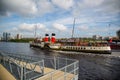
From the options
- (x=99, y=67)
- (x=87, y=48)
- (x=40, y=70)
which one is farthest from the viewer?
(x=87, y=48)

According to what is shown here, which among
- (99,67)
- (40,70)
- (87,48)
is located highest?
(40,70)

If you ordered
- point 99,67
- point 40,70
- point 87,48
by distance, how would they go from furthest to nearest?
1. point 87,48
2. point 99,67
3. point 40,70

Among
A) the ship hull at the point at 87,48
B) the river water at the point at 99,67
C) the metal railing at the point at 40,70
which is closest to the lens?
the metal railing at the point at 40,70

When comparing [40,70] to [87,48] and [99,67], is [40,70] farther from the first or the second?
[87,48]

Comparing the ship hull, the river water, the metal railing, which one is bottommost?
the river water

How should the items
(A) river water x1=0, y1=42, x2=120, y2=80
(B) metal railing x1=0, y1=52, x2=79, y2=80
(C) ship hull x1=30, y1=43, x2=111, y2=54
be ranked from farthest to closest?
(C) ship hull x1=30, y1=43, x2=111, y2=54 → (A) river water x1=0, y1=42, x2=120, y2=80 → (B) metal railing x1=0, y1=52, x2=79, y2=80

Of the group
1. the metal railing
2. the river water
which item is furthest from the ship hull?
the metal railing

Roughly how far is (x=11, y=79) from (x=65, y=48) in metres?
47.4

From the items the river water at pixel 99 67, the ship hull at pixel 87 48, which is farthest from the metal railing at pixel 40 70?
the ship hull at pixel 87 48

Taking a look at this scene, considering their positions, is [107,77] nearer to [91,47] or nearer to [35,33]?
[91,47]

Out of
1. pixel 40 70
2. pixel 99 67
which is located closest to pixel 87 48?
pixel 99 67

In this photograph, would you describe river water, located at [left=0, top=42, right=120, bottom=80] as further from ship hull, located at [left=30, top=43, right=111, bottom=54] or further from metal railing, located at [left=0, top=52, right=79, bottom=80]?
ship hull, located at [left=30, top=43, right=111, bottom=54]

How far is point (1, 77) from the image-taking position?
11.0m

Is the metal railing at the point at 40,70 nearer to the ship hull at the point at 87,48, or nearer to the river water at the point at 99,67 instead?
the river water at the point at 99,67
